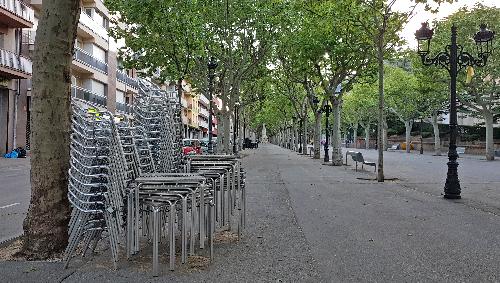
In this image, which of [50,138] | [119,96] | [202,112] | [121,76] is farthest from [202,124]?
[50,138]

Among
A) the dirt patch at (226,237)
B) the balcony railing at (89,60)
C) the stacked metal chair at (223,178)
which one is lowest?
the dirt patch at (226,237)

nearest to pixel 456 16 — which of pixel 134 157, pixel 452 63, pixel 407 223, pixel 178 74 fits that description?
pixel 178 74

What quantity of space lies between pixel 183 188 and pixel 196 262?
857 mm

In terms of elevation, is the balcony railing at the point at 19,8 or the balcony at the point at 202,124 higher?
the balcony railing at the point at 19,8

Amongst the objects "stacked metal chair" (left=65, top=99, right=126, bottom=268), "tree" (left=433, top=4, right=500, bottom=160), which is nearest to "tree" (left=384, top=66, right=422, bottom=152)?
"tree" (left=433, top=4, right=500, bottom=160)

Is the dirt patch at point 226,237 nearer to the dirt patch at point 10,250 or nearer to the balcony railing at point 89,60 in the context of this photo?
the dirt patch at point 10,250

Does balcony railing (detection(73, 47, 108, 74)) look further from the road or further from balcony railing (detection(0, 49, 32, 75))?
the road

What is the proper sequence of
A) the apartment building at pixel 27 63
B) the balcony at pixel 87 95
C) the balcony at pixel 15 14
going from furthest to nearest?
the balcony at pixel 87 95 → the apartment building at pixel 27 63 → the balcony at pixel 15 14

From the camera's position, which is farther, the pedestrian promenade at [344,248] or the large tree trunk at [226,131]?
the large tree trunk at [226,131]

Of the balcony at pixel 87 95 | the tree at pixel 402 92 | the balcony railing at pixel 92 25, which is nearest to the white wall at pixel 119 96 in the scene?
the balcony at pixel 87 95

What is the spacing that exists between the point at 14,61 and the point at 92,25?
449 inches

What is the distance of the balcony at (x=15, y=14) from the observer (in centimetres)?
2777

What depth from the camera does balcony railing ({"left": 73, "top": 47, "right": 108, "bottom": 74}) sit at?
3672 centimetres

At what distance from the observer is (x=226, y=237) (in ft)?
22.4
